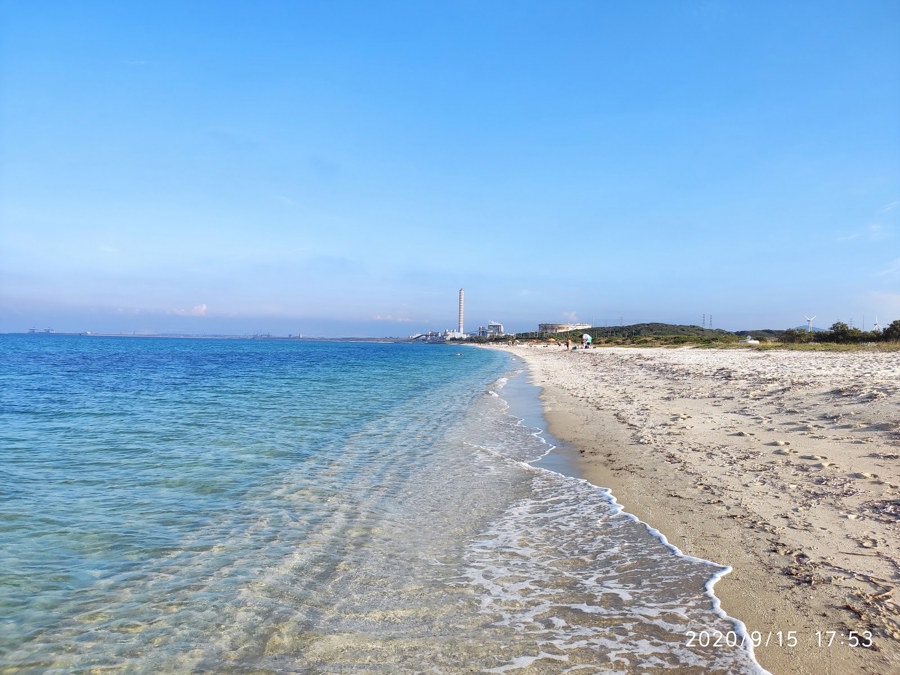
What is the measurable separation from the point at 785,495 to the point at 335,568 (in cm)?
605

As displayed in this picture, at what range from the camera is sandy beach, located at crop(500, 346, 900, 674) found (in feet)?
13.1

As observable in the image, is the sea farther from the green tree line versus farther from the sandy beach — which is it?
the green tree line

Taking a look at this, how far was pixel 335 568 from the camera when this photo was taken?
5734 mm

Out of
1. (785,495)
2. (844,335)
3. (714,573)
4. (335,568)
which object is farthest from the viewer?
(844,335)

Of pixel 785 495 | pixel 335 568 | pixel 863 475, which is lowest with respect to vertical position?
pixel 335 568

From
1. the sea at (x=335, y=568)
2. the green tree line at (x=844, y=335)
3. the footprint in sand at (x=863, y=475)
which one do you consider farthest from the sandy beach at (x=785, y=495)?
the green tree line at (x=844, y=335)

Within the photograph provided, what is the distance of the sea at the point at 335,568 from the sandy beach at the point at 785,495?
0.43m

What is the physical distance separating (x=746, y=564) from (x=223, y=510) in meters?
6.83

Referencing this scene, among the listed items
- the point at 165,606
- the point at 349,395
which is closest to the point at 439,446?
the point at 165,606

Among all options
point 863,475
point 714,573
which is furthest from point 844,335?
point 714,573

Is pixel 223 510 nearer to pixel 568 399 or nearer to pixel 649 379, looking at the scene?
pixel 568 399

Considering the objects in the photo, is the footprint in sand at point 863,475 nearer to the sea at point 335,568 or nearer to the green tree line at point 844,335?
the sea at point 335,568

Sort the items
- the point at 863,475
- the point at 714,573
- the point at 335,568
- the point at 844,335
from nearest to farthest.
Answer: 1. the point at 714,573
2. the point at 335,568
3. the point at 863,475
4. the point at 844,335

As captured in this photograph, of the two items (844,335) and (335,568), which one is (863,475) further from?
(844,335)
